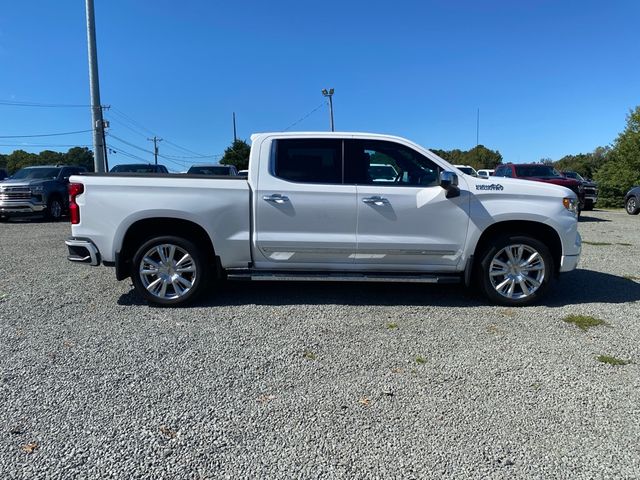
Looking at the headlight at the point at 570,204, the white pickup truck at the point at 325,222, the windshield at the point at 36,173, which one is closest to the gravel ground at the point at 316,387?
the white pickup truck at the point at 325,222

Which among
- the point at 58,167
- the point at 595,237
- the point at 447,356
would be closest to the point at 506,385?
the point at 447,356

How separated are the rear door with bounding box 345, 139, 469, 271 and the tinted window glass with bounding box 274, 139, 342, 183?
0.13 m

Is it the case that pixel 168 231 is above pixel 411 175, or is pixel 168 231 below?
below

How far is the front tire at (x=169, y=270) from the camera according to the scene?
519 cm

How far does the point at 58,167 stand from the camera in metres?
16.3

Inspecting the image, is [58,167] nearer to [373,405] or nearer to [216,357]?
[216,357]

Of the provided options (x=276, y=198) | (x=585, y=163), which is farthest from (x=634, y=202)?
(x=585, y=163)

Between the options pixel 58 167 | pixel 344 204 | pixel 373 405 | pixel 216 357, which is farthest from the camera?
pixel 58 167

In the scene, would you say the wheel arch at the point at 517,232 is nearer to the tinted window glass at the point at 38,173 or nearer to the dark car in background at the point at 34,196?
the dark car in background at the point at 34,196

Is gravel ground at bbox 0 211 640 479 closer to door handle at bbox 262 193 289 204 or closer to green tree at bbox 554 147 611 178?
door handle at bbox 262 193 289 204

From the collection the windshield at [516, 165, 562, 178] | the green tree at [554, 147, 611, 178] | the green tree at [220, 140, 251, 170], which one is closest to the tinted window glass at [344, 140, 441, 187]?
the windshield at [516, 165, 562, 178]

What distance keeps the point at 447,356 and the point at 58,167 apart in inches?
637

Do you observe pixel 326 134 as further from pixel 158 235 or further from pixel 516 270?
pixel 516 270

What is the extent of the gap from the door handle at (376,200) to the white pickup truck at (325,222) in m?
0.01
